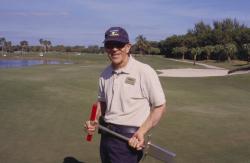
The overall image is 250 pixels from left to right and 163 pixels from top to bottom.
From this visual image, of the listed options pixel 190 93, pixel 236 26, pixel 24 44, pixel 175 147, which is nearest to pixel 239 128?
pixel 175 147

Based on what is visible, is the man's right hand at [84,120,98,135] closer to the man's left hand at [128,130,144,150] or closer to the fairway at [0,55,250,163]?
the man's left hand at [128,130,144,150]

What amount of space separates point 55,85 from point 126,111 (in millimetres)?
15606

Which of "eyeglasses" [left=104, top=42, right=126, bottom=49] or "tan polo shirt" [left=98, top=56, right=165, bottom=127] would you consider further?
"eyeglasses" [left=104, top=42, right=126, bottom=49]

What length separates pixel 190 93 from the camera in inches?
699

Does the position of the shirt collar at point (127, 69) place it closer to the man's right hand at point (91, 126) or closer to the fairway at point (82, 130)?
the man's right hand at point (91, 126)

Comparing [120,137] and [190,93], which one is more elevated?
[120,137]

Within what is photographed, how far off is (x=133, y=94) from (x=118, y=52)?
428mm

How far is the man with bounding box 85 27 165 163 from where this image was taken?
394cm

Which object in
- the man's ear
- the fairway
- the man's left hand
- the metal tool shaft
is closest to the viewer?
the metal tool shaft

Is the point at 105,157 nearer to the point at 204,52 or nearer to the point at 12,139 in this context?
the point at 12,139

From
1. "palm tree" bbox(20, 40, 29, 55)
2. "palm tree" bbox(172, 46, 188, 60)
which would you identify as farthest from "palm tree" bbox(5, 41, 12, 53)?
"palm tree" bbox(172, 46, 188, 60)

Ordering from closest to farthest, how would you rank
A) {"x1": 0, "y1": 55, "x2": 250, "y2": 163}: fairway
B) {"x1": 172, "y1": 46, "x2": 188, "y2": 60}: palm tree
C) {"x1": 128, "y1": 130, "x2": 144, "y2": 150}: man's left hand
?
1. {"x1": 128, "y1": 130, "x2": 144, "y2": 150}: man's left hand
2. {"x1": 0, "y1": 55, "x2": 250, "y2": 163}: fairway
3. {"x1": 172, "y1": 46, "x2": 188, "y2": 60}: palm tree

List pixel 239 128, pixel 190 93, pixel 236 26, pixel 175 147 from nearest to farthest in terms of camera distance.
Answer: pixel 175 147 < pixel 239 128 < pixel 190 93 < pixel 236 26

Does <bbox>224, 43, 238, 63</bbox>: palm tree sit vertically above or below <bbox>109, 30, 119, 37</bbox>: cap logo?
below
